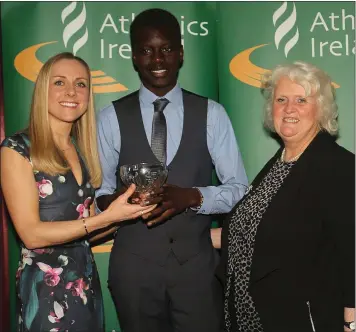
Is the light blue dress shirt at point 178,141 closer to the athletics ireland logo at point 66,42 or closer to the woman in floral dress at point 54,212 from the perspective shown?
the woman in floral dress at point 54,212

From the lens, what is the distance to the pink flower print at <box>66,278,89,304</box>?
227 centimetres

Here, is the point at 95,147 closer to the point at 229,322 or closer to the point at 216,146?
the point at 216,146

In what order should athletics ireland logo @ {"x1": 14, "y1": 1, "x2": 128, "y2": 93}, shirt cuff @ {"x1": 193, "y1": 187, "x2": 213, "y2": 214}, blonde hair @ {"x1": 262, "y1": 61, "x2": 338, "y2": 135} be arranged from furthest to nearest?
athletics ireland logo @ {"x1": 14, "y1": 1, "x2": 128, "y2": 93}, shirt cuff @ {"x1": 193, "y1": 187, "x2": 213, "y2": 214}, blonde hair @ {"x1": 262, "y1": 61, "x2": 338, "y2": 135}

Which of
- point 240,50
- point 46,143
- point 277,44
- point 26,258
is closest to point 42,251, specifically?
point 26,258

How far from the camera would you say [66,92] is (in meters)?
2.38

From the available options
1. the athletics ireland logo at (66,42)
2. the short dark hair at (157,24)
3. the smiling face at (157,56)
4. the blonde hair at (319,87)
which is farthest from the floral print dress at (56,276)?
the blonde hair at (319,87)

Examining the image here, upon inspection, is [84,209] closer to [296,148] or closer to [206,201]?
[206,201]

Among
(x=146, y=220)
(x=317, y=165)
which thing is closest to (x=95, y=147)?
(x=146, y=220)

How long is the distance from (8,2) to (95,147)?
1.21 m

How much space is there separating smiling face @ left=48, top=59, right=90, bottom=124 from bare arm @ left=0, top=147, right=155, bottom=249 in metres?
0.31

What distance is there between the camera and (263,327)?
230 centimetres

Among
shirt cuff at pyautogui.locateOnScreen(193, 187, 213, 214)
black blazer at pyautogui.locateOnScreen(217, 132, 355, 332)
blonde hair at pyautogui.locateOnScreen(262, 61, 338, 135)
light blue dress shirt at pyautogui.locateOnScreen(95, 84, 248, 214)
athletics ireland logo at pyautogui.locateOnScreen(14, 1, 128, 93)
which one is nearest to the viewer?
black blazer at pyautogui.locateOnScreen(217, 132, 355, 332)

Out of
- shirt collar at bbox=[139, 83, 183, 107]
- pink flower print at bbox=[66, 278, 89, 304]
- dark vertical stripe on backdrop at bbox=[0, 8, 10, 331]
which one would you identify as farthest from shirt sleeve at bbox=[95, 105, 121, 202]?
dark vertical stripe on backdrop at bbox=[0, 8, 10, 331]

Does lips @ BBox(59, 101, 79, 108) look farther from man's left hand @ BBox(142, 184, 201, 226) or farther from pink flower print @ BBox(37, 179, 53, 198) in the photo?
man's left hand @ BBox(142, 184, 201, 226)
